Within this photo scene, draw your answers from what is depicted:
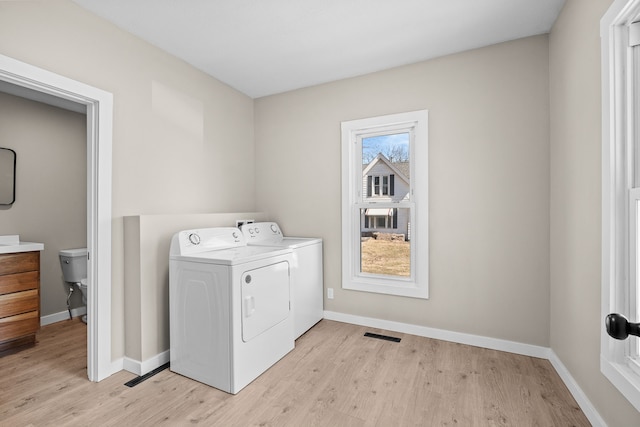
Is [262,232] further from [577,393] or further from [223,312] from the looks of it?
[577,393]

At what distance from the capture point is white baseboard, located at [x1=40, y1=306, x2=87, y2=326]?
305 centimetres

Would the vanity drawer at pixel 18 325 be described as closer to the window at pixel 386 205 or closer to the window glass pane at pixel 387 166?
the window at pixel 386 205

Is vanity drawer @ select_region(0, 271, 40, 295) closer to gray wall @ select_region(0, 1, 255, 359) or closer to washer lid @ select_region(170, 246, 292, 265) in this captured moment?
gray wall @ select_region(0, 1, 255, 359)

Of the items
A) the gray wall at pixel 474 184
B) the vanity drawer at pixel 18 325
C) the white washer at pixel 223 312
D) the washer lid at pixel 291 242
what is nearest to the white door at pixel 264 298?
the white washer at pixel 223 312

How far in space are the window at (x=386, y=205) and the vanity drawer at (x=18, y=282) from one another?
2742 mm

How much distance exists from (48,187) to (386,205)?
352cm

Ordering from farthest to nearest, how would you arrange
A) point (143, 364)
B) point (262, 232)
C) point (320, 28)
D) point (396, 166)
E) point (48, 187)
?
Answer: point (48, 187) → point (262, 232) → point (396, 166) → point (320, 28) → point (143, 364)

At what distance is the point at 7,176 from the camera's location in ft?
9.35

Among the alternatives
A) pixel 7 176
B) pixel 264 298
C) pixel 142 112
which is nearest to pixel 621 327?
pixel 264 298

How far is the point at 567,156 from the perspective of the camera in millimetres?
1921

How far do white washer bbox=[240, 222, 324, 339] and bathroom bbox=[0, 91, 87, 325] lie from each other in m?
2.09

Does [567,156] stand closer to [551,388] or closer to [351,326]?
[551,388]

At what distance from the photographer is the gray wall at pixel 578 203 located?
1.52 meters

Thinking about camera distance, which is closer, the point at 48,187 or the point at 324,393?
the point at 324,393
